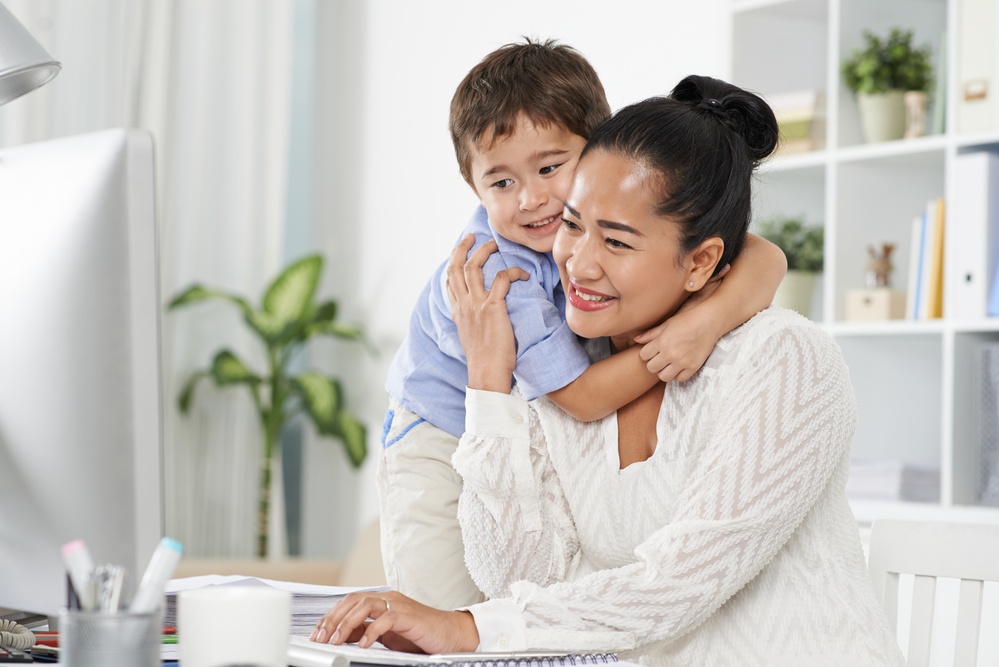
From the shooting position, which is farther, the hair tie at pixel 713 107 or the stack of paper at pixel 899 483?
the stack of paper at pixel 899 483

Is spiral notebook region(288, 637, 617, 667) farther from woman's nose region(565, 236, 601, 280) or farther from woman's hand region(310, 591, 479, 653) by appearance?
woman's nose region(565, 236, 601, 280)

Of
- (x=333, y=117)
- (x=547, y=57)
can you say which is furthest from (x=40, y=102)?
Result: (x=547, y=57)

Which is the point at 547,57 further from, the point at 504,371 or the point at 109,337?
the point at 109,337

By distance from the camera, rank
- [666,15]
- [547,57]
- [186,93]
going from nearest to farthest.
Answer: [547,57] → [666,15] → [186,93]

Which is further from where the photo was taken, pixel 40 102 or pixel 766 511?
pixel 40 102

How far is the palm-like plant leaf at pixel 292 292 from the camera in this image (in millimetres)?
3744

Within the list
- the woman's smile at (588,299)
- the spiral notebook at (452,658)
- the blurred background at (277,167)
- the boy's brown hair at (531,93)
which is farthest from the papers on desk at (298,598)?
the blurred background at (277,167)

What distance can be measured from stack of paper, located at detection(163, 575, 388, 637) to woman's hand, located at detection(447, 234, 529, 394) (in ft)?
1.01

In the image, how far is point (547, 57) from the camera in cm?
143

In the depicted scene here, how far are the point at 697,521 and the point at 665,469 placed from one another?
17cm

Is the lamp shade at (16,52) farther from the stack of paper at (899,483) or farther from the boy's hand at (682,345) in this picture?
the stack of paper at (899,483)

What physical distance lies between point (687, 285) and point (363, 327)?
121 inches

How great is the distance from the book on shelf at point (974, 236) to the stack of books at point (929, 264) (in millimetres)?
65

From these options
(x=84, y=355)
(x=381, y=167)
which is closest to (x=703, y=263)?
(x=84, y=355)
